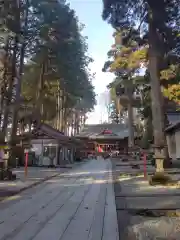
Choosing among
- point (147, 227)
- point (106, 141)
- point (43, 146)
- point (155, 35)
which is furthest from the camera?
point (106, 141)

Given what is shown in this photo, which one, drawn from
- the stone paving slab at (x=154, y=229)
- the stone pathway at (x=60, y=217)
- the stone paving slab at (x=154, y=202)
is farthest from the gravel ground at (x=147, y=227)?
the stone paving slab at (x=154, y=202)

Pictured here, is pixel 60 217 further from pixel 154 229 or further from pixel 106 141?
pixel 106 141

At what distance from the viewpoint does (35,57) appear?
24734 millimetres

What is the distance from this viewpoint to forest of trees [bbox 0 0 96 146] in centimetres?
1864

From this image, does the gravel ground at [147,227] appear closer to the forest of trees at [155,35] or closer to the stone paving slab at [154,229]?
the stone paving slab at [154,229]

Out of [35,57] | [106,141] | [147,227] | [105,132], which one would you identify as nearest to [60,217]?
[147,227]

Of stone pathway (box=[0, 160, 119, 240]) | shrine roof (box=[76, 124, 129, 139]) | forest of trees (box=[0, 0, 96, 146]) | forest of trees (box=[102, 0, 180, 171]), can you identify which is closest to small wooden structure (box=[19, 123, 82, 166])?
forest of trees (box=[0, 0, 96, 146])

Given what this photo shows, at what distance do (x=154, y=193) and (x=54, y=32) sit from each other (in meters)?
17.8

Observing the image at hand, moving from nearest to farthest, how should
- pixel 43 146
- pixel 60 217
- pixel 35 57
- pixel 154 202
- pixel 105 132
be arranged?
pixel 60 217
pixel 154 202
pixel 35 57
pixel 43 146
pixel 105 132

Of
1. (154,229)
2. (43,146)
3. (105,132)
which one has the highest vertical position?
(105,132)

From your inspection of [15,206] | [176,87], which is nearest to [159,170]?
[176,87]

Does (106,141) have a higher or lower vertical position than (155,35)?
lower

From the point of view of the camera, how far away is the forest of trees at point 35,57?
18641 millimetres

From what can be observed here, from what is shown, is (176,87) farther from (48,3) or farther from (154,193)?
(48,3)
